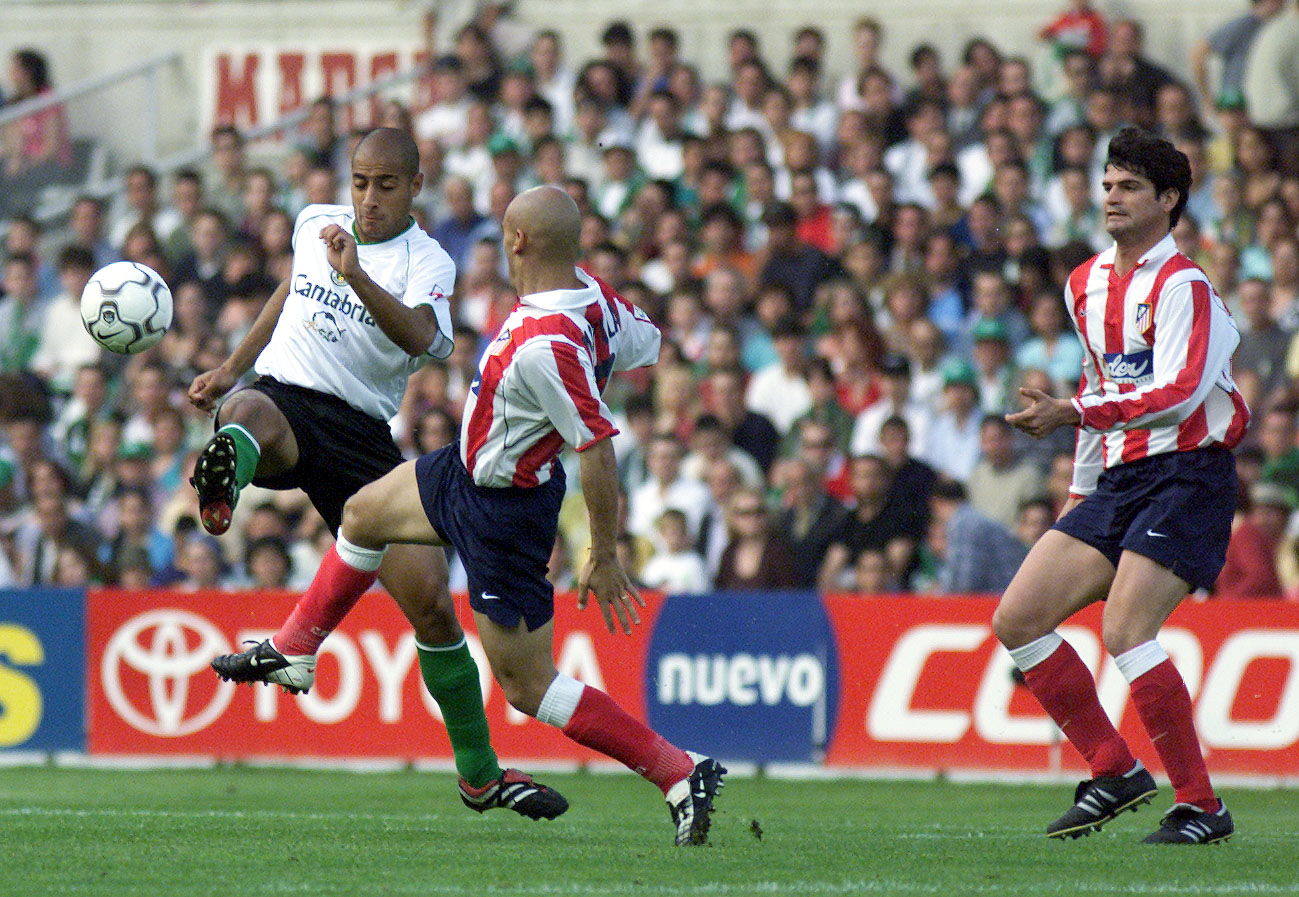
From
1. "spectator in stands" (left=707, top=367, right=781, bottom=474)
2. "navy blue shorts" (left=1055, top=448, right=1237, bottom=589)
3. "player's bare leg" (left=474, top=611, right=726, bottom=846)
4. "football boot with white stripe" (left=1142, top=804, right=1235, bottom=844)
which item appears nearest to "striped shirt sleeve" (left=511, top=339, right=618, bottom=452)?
"player's bare leg" (left=474, top=611, right=726, bottom=846)

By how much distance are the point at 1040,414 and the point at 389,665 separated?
651 cm

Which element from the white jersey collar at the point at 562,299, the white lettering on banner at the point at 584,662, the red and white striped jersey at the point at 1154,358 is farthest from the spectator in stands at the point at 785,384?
the white jersey collar at the point at 562,299

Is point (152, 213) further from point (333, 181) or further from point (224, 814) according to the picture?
point (224, 814)

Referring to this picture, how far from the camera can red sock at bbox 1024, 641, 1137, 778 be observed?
7.41m

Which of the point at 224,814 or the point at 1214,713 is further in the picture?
the point at 1214,713

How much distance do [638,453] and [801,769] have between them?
2.70m

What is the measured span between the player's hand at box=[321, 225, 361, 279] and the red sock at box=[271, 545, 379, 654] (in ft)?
3.42

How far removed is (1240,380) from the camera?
42.7 ft

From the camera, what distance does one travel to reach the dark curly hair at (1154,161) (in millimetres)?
7289

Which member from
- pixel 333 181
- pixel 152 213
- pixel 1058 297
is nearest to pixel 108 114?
pixel 152 213

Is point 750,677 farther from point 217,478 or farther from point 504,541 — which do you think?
point 504,541

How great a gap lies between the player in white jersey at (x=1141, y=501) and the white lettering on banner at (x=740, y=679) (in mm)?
4681

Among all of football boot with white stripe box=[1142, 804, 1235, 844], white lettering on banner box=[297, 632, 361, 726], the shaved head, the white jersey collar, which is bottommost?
white lettering on banner box=[297, 632, 361, 726]

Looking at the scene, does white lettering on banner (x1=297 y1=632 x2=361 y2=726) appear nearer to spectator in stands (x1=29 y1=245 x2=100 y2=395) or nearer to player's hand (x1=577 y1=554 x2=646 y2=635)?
spectator in stands (x1=29 y1=245 x2=100 y2=395)
